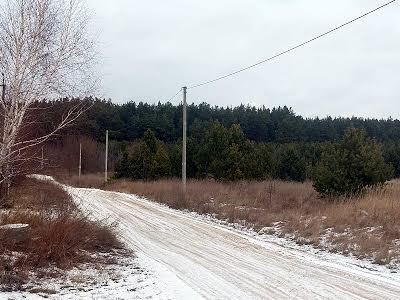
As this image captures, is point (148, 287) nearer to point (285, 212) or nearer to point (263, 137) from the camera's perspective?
point (285, 212)

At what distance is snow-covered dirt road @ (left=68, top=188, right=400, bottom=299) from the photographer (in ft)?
25.4

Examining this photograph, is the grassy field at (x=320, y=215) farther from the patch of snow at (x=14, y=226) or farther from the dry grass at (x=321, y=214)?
the patch of snow at (x=14, y=226)

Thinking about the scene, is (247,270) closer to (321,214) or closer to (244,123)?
(321,214)

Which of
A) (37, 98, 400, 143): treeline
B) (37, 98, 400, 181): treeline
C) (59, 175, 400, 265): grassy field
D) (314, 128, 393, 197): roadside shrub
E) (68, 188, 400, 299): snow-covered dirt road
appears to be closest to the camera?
(68, 188, 400, 299): snow-covered dirt road

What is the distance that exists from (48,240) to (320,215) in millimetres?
9844

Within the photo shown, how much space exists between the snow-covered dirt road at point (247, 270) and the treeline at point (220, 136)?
4.32 metres

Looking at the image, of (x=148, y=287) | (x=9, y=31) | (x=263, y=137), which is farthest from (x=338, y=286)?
(x=263, y=137)

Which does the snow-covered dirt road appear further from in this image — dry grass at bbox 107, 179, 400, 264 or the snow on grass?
dry grass at bbox 107, 179, 400, 264

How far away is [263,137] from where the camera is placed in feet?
355

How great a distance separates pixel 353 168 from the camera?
63.3 ft

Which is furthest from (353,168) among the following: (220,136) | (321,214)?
(220,136)

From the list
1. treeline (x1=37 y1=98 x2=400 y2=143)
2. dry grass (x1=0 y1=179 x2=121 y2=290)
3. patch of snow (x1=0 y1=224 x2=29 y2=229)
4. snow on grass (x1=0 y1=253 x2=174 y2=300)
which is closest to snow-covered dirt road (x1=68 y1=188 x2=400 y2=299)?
snow on grass (x1=0 y1=253 x2=174 y2=300)

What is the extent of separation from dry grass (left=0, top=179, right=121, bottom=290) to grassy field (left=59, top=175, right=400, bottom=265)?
238 inches

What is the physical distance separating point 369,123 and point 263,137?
3343 cm
